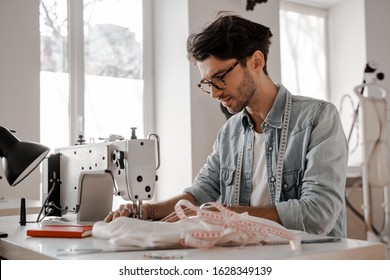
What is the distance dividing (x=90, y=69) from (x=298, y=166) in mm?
2240

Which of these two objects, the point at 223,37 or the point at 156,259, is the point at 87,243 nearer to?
the point at 156,259

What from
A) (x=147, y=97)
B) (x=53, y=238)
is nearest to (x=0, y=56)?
(x=147, y=97)

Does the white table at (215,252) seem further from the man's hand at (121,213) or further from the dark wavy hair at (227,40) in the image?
the dark wavy hair at (227,40)

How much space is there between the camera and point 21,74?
3100mm

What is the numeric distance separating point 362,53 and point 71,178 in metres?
3.59

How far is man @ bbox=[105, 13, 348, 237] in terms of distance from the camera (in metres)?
1.50

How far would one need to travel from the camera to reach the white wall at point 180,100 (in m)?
3.50

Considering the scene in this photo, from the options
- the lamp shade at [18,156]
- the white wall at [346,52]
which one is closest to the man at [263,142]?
the lamp shade at [18,156]

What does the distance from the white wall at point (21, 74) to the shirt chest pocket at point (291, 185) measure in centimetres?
193

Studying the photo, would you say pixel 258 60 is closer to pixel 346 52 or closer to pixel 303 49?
pixel 303 49

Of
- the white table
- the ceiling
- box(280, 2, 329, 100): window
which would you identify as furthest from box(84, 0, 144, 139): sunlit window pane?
the white table

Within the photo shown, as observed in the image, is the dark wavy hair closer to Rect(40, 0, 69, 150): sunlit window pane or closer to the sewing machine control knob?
the sewing machine control knob

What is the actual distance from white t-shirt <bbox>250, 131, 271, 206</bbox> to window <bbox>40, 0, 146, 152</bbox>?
1.86 m

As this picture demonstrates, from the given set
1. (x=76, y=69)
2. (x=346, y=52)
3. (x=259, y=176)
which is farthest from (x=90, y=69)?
(x=346, y=52)
